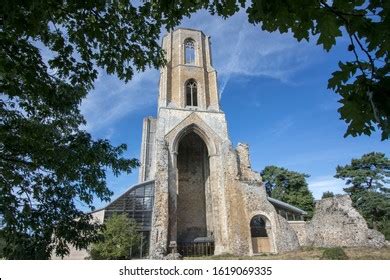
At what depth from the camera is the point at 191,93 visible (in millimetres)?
27828

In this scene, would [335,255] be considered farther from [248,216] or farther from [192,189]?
[192,189]

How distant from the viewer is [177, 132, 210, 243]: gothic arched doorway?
25219 mm

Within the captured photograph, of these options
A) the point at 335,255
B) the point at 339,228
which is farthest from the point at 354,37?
the point at 339,228

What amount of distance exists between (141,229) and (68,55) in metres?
20.1

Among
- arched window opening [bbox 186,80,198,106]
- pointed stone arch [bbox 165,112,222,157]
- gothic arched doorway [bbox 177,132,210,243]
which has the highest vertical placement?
arched window opening [bbox 186,80,198,106]

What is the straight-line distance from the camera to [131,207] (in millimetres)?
24422

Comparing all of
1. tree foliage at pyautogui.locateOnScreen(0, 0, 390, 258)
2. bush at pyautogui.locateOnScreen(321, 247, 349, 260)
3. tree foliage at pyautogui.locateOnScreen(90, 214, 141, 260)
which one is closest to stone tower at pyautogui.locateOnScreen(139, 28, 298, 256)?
tree foliage at pyautogui.locateOnScreen(90, 214, 141, 260)

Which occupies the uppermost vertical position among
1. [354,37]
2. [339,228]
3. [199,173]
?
[199,173]

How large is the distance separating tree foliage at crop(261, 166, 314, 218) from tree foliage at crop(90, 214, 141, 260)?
83.7 ft

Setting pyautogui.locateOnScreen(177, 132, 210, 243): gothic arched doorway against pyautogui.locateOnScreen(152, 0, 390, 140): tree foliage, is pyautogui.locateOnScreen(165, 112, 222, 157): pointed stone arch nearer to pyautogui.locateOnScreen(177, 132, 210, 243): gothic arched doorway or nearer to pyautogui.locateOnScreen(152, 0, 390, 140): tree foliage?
pyautogui.locateOnScreen(177, 132, 210, 243): gothic arched doorway

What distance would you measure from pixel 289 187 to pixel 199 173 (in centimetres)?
2005

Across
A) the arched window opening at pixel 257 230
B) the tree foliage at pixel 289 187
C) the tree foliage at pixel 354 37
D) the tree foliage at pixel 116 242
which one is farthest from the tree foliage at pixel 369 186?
the tree foliage at pixel 354 37

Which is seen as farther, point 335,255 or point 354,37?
point 335,255

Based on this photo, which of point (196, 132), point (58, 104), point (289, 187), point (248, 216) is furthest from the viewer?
point (289, 187)
